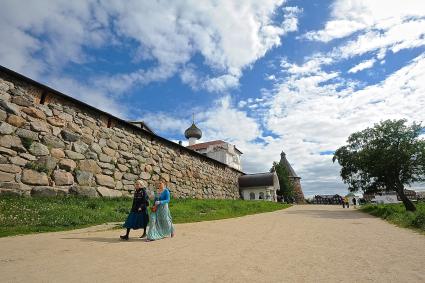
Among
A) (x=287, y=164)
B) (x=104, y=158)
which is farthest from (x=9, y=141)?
(x=287, y=164)

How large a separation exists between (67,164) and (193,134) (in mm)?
38833

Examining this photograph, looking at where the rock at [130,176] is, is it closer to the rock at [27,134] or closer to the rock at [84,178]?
the rock at [84,178]

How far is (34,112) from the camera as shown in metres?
10.6

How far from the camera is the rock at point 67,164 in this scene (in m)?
11.0

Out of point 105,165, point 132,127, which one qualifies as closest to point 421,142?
point 132,127

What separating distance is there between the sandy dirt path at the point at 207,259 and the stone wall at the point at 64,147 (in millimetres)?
4058

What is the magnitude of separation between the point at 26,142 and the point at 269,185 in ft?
98.0

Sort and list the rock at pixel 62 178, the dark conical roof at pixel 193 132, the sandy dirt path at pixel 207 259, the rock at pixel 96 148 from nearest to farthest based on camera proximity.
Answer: the sandy dirt path at pixel 207 259 → the rock at pixel 62 178 → the rock at pixel 96 148 → the dark conical roof at pixel 193 132

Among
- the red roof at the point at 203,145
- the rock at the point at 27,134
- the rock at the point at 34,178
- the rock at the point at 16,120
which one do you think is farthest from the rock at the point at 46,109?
the red roof at the point at 203,145

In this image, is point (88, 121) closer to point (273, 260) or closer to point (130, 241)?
point (130, 241)

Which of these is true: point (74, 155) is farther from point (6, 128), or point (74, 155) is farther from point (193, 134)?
point (193, 134)

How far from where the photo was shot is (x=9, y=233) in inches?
264

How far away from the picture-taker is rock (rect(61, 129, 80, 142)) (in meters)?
11.5

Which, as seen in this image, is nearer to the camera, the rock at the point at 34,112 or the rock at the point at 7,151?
the rock at the point at 7,151
